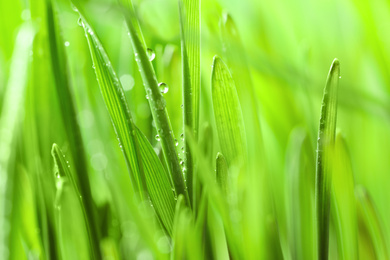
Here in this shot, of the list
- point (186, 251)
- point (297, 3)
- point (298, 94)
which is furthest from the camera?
point (297, 3)

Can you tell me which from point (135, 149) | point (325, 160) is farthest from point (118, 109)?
point (325, 160)

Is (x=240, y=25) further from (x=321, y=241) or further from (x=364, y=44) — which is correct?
(x=321, y=241)

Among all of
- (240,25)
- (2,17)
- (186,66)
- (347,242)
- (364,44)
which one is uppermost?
(240,25)

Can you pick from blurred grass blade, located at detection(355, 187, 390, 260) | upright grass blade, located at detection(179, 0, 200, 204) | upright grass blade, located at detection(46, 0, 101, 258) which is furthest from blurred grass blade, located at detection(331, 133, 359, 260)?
upright grass blade, located at detection(46, 0, 101, 258)

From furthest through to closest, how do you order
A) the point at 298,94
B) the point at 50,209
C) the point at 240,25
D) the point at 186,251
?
the point at 240,25
the point at 298,94
the point at 50,209
the point at 186,251

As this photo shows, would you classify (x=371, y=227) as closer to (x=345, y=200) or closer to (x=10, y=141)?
(x=345, y=200)

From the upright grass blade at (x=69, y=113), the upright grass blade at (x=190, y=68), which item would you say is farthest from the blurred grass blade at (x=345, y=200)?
the upright grass blade at (x=69, y=113)

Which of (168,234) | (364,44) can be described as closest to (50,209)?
(168,234)
